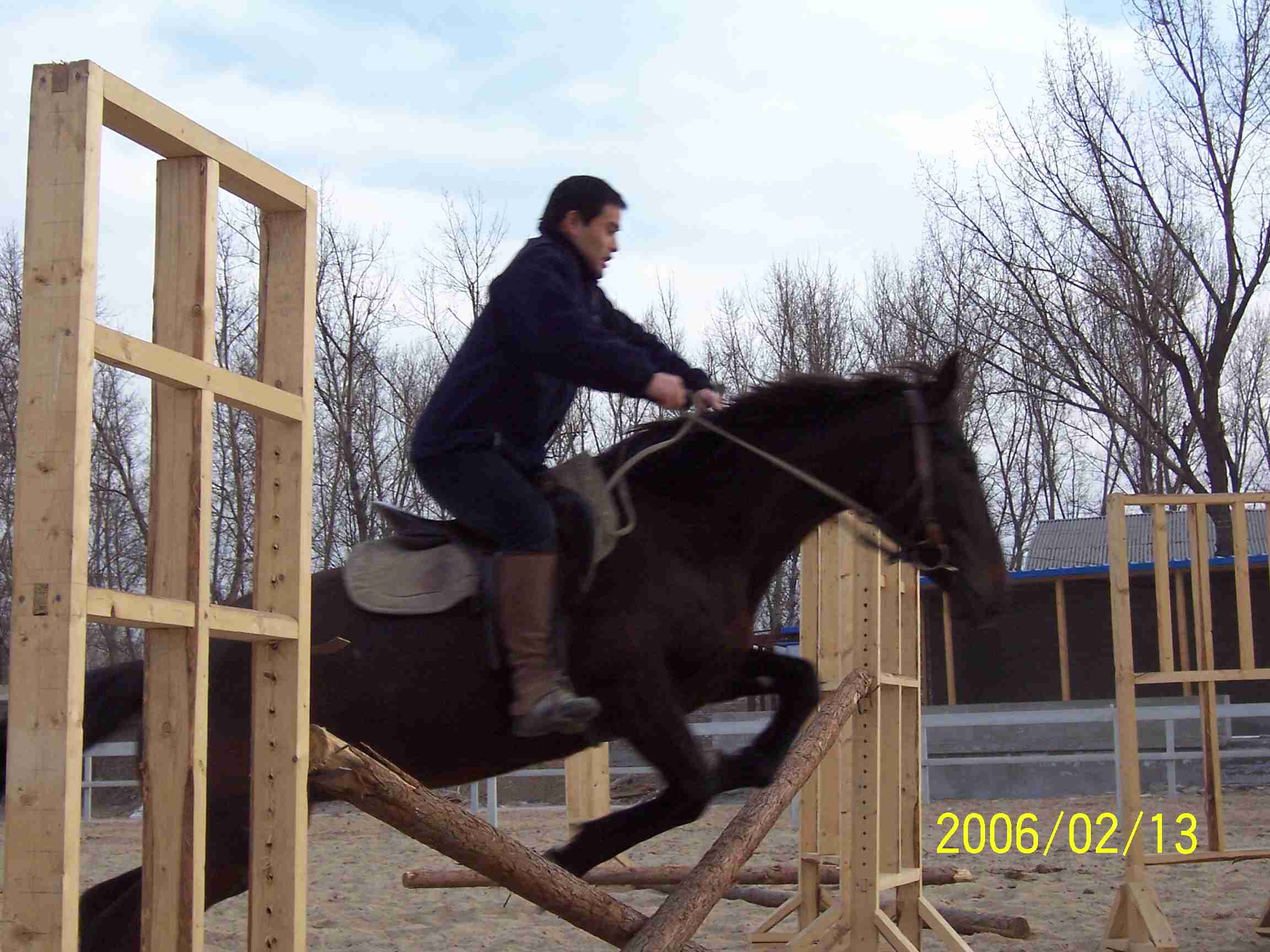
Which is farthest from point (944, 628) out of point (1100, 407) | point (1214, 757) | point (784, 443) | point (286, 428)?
point (286, 428)

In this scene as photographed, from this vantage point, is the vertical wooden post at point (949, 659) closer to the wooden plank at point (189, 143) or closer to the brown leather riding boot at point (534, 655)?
the brown leather riding boot at point (534, 655)

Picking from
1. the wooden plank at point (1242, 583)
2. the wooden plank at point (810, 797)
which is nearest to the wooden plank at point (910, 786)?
the wooden plank at point (810, 797)

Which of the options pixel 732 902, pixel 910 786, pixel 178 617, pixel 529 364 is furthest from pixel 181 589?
pixel 732 902

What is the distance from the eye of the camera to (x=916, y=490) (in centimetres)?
426

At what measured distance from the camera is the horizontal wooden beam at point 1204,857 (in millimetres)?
7062

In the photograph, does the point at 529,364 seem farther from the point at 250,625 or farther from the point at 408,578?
the point at 250,625

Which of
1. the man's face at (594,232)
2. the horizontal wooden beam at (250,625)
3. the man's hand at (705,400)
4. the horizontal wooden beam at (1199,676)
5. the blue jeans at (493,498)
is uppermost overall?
the man's face at (594,232)

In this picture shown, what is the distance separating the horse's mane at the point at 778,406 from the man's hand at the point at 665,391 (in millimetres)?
264

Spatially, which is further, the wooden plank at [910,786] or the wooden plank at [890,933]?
the wooden plank at [910,786]

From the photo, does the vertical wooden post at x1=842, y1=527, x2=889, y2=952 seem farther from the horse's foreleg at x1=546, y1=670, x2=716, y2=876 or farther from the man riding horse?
the horse's foreleg at x1=546, y1=670, x2=716, y2=876

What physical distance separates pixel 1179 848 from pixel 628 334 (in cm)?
702

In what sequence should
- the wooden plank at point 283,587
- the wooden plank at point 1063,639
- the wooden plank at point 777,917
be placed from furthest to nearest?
1. the wooden plank at point 1063,639
2. the wooden plank at point 777,917
3. the wooden plank at point 283,587

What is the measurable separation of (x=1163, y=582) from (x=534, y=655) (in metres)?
4.85

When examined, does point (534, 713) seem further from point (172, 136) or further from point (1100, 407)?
point (1100, 407)
